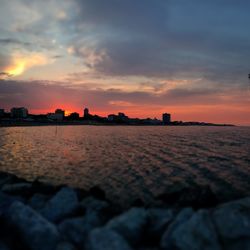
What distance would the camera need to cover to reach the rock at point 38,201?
15844 mm

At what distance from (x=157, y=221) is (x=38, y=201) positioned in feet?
23.2

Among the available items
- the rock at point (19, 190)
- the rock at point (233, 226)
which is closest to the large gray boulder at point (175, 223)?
the rock at point (233, 226)

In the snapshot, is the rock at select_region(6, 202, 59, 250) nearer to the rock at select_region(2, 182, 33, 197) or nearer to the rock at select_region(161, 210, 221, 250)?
the rock at select_region(161, 210, 221, 250)

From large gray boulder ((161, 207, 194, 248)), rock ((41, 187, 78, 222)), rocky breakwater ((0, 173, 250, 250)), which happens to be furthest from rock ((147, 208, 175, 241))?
rock ((41, 187, 78, 222))

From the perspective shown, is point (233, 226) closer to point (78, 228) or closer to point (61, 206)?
point (78, 228)

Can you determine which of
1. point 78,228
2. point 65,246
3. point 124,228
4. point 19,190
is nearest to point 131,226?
point 124,228

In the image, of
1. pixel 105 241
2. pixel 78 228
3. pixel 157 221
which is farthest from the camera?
pixel 157 221

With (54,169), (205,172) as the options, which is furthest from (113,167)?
(205,172)

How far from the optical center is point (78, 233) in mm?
11781

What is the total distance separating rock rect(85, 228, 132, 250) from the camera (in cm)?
990

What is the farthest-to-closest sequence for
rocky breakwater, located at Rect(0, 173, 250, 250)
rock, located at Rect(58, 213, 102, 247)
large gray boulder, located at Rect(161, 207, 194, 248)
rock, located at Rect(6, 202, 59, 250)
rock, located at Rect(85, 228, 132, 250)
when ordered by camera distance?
rock, located at Rect(58, 213, 102, 247) → rock, located at Rect(6, 202, 59, 250) → large gray boulder, located at Rect(161, 207, 194, 248) → rocky breakwater, located at Rect(0, 173, 250, 250) → rock, located at Rect(85, 228, 132, 250)

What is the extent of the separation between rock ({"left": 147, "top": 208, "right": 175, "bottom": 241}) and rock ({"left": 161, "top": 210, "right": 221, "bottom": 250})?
39.6 inches

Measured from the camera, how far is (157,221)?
12336mm

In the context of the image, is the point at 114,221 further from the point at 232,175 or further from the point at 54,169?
the point at 54,169
